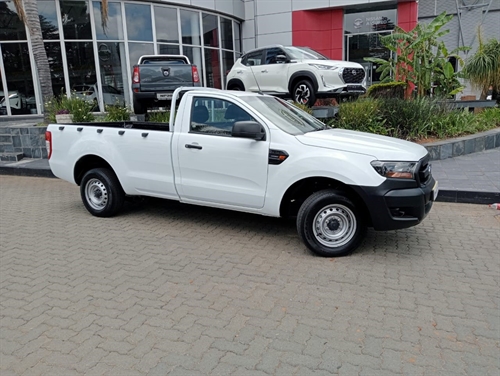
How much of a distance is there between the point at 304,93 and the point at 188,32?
9.83 m

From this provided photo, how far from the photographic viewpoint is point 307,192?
16.7 ft

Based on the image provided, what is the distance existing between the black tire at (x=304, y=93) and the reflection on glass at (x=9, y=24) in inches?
451

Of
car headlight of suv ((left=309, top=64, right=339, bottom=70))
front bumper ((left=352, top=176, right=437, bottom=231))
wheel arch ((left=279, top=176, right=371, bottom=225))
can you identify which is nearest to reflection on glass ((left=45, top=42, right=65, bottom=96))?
car headlight of suv ((left=309, top=64, right=339, bottom=70))

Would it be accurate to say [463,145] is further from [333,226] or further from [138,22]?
[138,22]

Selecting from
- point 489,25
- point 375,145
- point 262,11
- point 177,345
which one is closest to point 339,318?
point 177,345

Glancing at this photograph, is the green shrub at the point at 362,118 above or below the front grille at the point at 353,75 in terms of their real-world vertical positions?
below

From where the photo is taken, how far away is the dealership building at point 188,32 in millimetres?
16078

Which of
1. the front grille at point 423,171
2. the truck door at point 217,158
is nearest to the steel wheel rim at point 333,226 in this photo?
the truck door at point 217,158

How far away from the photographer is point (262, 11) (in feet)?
68.5

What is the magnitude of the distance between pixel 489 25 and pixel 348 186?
924 inches

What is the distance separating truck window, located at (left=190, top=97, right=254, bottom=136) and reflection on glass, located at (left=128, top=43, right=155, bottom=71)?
12.8 metres

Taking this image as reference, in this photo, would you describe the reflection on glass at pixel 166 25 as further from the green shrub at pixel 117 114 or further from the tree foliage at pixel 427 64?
the tree foliage at pixel 427 64

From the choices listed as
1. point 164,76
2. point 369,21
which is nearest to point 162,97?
point 164,76

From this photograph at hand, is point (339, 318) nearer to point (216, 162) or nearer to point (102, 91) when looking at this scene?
point (216, 162)
